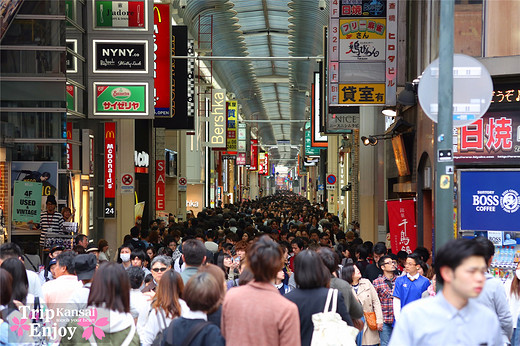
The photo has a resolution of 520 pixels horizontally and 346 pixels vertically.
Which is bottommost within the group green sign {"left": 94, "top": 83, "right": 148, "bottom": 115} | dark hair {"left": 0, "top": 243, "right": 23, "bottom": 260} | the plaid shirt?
the plaid shirt

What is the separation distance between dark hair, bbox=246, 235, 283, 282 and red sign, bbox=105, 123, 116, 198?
564 inches

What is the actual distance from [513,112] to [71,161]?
9.69 meters

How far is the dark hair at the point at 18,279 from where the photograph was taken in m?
5.76

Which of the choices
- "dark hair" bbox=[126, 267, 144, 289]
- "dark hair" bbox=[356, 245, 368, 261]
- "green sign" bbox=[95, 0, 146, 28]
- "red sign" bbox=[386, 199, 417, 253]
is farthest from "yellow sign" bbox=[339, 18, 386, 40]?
"dark hair" bbox=[126, 267, 144, 289]

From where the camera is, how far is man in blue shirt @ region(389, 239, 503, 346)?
353cm

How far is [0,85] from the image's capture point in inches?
535

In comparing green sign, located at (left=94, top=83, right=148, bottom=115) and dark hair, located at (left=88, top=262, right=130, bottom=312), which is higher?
green sign, located at (left=94, top=83, right=148, bottom=115)

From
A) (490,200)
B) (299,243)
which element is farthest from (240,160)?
(490,200)


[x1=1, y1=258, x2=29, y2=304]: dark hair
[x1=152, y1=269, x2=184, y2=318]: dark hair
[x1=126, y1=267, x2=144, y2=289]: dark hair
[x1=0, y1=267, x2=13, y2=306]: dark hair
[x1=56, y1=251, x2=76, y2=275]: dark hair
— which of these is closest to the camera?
[x1=0, y1=267, x2=13, y2=306]: dark hair

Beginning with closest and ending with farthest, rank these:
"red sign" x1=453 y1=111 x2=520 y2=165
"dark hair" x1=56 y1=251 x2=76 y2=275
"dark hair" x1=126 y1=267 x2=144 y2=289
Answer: "dark hair" x1=126 y1=267 x2=144 y2=289
"dark hair" x1=56 y1=251 x2=76 y2=275
"red sign" x1=453 y1=111 x2=520 y2=165

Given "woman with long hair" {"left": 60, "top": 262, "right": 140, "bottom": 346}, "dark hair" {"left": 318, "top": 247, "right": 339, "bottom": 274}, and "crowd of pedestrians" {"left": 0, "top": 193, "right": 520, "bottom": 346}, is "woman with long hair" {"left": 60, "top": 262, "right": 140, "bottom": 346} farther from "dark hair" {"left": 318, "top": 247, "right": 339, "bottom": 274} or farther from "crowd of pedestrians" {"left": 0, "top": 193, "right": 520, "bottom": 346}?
"dark hair" {"left": 318, "top": 247, "right": 339, "bottom": 274}

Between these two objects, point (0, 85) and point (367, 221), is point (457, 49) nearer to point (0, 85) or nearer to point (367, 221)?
point (0, 85)

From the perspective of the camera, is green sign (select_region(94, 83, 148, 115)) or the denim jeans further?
green sign (select_region(94, 83, 148, 115))

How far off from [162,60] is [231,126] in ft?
75.0
